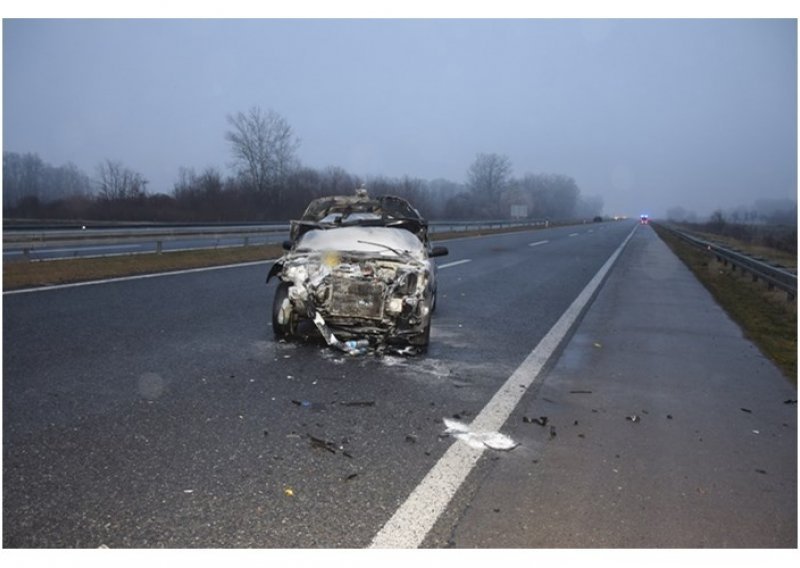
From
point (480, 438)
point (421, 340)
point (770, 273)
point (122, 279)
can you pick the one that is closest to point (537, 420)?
point (480, 438)

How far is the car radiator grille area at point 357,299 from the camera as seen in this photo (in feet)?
19.5

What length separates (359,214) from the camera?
855 centimetres

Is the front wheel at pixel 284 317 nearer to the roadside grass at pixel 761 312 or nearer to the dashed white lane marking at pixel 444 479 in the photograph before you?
the dashed white lane marking at pixel 444 479

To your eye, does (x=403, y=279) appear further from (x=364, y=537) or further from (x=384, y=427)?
(x=364, y=537)

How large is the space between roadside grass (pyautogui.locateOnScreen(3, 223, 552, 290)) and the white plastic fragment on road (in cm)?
877

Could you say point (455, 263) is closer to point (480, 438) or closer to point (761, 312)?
point (761, 312)

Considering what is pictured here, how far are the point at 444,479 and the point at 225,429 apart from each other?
155cm

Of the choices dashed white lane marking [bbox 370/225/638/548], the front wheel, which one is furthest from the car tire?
the front wheel

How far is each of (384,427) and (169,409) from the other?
158cm

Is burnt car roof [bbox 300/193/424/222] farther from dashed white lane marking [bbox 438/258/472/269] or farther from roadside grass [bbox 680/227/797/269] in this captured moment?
roadside grass [bbox 680/227/797/269]

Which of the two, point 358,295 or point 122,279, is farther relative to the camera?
point 122,279

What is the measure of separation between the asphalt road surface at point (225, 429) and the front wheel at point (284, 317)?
0.19 meters

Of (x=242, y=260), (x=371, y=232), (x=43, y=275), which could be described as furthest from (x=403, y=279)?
(x=242, y=260)

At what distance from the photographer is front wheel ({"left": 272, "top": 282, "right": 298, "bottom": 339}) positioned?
248 inches
